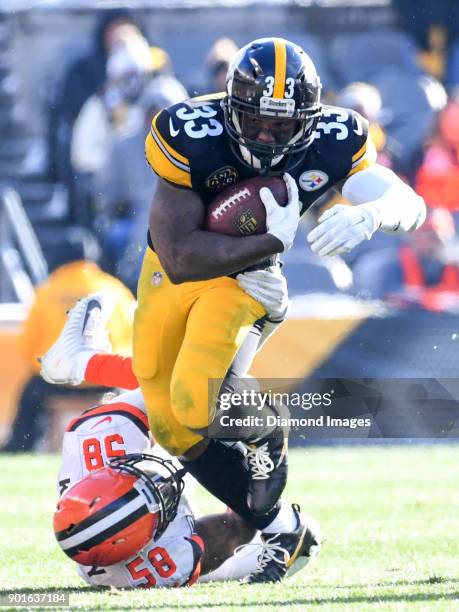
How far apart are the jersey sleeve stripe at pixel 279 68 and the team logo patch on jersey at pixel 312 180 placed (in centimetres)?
35

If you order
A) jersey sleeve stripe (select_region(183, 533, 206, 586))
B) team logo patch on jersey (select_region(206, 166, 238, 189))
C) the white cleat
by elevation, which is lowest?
the white cleat

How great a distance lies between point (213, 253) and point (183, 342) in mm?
325

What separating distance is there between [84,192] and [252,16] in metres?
1.55

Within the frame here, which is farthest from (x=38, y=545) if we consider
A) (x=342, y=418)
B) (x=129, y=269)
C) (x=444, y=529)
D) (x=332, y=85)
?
(x=332, y=85)

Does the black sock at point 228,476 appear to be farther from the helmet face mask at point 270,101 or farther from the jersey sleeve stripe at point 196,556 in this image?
the helmet face mask at point 270,101

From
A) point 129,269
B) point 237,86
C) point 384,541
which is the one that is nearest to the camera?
point 237,86

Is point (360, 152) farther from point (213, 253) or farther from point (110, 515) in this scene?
point (110, 515)

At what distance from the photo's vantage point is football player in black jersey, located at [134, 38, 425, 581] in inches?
152

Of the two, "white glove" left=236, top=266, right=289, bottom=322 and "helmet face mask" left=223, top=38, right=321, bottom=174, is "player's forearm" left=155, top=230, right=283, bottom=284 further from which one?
"helmet face mask" left=223, top=38, right=321, bottom=174

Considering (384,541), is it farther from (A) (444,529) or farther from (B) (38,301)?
(B) (38,301)

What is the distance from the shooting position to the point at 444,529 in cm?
496

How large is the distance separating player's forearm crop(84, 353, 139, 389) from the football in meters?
0.91
